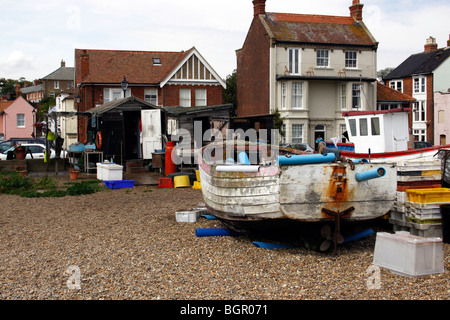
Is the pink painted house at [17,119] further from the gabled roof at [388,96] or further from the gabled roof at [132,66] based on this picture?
the gabled roof at [388,96]

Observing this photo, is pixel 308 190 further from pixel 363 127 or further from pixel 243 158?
pixel 363 127

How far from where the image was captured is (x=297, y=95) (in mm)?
38812

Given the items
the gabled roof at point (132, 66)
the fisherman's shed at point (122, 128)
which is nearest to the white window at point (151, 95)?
the gabled roof at point (132, 66)

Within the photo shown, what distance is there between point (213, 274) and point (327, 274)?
64.9 inches

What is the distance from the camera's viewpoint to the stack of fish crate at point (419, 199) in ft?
29.8

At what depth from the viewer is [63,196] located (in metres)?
16.2

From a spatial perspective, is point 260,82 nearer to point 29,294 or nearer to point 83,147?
point 83,147

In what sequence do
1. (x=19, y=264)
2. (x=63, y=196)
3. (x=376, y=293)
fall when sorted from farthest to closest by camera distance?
(x=63, y=196) < (x=19, y=264) < (x=376, y=293)

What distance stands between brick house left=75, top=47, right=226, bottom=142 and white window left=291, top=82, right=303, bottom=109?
549 centimetres

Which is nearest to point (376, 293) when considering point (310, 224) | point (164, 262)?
point (310, 224)

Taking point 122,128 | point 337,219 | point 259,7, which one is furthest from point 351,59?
point 337,219

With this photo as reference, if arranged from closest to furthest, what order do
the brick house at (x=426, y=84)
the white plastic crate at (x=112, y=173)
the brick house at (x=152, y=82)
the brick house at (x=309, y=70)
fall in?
the white plastic crate at (x=112, y=173) → the brick house at (x=152, y=82) → the brick house at (x=309, y=70) → the brick house at (x=426, y=84)

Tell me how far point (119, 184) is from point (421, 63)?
43.6 meters

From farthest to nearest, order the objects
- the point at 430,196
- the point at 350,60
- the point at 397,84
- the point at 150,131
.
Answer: the point at 397,84, the point at 350,60, the point at 150,131, the point at 430,196
